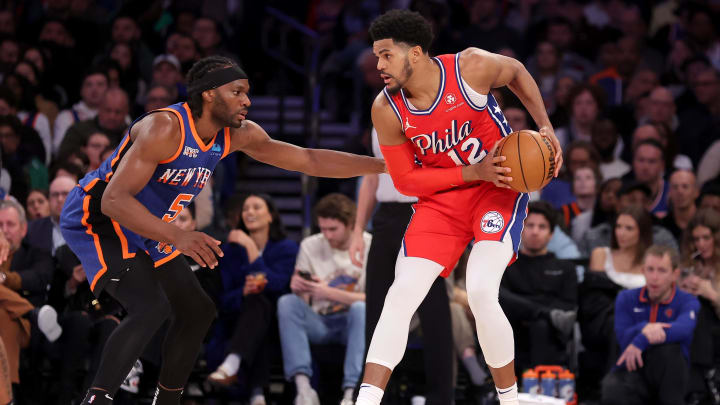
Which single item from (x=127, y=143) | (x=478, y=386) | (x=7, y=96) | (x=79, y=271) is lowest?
(x=478, y=386)

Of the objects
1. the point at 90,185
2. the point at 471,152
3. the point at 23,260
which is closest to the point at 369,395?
the point at 471,152

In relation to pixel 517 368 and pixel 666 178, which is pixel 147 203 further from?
pixel 666 178

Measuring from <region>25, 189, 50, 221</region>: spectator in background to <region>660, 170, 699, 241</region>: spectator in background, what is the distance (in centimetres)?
458

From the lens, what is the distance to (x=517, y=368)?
22.6ft

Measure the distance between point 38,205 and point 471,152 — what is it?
4.06 meters

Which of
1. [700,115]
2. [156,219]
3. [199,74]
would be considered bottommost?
[156,219]

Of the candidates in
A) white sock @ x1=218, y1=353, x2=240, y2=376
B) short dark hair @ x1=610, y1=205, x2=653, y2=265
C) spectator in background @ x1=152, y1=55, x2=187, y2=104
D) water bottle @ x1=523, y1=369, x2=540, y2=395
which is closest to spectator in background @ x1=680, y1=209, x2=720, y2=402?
short dark hair @ x1=610, y1=205, x2=653, y2=265

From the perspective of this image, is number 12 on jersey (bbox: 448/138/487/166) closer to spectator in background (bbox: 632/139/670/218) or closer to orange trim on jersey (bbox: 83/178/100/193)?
orange trim on jersey (bbox: 83/178/100/193)

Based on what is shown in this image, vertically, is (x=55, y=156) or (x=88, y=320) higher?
(x=55, y=156)

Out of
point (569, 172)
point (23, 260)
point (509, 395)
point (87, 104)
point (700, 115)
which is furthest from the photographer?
point (87, 104)

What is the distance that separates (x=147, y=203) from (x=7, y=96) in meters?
4.62

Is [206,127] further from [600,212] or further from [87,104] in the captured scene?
[87,104]

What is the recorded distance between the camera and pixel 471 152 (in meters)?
4.66

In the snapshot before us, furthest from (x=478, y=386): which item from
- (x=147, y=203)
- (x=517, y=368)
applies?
(x=147, y=203)
